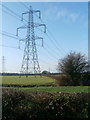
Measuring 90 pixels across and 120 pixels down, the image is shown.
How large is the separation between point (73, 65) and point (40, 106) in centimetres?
2279

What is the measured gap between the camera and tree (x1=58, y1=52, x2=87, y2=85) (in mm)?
28875

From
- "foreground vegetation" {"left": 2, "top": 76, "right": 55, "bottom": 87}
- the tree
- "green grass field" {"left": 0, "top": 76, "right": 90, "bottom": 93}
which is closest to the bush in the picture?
"green grass field" {"left": 0, "top": 76, "right": 90, "bottom": 93}

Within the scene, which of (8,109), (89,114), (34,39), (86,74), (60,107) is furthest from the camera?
(86,74)

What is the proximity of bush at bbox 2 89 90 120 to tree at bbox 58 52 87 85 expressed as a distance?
A: 2182 cm

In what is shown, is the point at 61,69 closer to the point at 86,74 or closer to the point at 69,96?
Result: the point at 86,74

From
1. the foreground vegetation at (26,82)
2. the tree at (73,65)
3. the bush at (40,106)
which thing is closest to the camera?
the bush at (40,106)

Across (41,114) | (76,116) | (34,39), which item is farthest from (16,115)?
(34,39)

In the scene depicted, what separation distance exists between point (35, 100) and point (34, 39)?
10.7 meters

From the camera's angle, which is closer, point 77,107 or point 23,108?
point 23,108

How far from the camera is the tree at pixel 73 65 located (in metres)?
28.9

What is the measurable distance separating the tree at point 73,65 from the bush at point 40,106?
21821 mm

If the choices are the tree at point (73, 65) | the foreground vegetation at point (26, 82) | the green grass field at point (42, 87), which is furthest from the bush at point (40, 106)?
the tree at point (73, 65)

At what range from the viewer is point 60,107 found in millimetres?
6684

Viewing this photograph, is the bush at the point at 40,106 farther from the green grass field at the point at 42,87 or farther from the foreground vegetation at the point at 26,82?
the foreground vegetation at the point at 26,82
